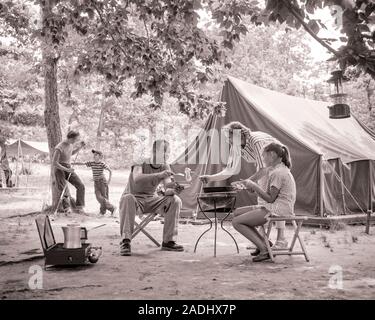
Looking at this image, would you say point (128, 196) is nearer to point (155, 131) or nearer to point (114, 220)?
point (114, 220)

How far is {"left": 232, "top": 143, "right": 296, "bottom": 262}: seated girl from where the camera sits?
4770mm

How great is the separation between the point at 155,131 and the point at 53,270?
22.0 m

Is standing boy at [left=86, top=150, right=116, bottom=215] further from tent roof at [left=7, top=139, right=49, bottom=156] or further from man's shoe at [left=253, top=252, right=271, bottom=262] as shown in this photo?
tent roof at [left=7, top=139, right=49, bottom=156]

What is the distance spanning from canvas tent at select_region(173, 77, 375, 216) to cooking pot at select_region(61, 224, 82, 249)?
466 centimetres

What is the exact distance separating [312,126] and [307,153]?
1689 mm

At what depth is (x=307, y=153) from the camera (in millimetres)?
8148

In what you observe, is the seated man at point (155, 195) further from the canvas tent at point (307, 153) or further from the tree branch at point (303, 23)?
the canvas tent at point (307, 153)

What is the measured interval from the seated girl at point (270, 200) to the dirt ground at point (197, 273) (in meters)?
0.31

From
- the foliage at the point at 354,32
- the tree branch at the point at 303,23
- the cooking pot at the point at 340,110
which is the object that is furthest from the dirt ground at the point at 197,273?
the cooking pot at the point at 340,110

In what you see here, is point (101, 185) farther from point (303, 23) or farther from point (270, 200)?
point (303, 23)

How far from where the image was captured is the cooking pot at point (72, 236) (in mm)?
4570

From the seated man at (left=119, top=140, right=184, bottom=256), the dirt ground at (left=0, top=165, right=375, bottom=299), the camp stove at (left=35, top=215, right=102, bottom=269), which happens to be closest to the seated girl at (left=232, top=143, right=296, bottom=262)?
the dirt ground at (left=0, top=165, right=375, bottom=299)

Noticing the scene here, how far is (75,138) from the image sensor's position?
880 cm

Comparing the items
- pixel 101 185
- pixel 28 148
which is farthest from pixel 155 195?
pixel 28 148
